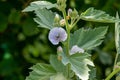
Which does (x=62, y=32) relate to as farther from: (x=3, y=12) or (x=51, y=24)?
(x=3, y=12)

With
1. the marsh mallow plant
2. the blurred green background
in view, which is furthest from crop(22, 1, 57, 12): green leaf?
the blurred green background

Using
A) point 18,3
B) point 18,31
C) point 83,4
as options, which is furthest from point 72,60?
point 18,31

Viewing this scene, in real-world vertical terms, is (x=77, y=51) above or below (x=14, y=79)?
below

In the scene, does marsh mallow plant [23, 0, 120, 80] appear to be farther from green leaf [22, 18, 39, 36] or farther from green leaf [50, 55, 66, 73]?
green leaf [22, 18, 39, 36]

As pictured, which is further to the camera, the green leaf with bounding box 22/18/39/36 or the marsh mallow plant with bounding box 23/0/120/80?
the green leaf with bounding box 22/18/39/36

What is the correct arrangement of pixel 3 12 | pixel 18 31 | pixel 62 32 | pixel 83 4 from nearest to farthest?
pixel 62 32
pixel 83 4
pixel 3 12
pixel 18 31

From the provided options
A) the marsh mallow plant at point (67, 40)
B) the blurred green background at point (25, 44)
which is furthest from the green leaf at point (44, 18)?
the blurred green background at point (25, 44)

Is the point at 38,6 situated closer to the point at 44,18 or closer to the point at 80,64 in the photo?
the point at 44,18
